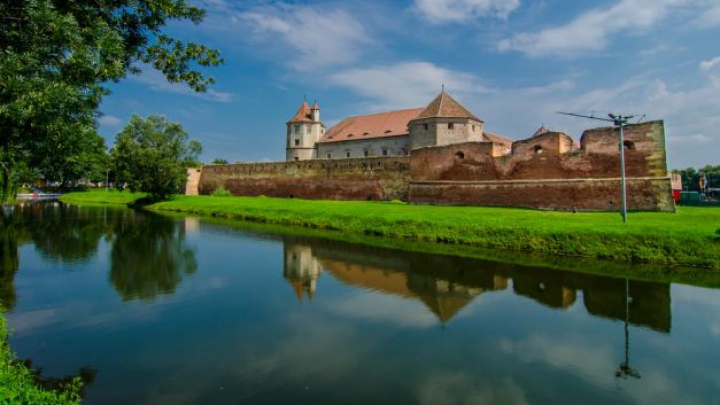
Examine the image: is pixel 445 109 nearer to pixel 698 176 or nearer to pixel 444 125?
pixel 444 125

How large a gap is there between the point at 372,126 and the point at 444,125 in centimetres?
1104

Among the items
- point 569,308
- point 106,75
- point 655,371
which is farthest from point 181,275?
point 655,371

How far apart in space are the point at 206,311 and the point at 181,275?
314 centimetres

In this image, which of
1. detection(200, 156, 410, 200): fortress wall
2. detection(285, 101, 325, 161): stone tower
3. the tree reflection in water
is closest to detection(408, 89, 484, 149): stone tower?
detection(200, 156, 410, 200): fortress wall

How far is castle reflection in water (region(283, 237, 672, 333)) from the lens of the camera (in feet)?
24.8

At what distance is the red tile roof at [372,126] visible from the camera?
39.1m

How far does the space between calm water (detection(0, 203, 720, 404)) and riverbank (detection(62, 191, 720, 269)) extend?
2215 mm

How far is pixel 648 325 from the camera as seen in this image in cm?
664

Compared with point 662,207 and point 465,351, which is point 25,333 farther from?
point 662,207

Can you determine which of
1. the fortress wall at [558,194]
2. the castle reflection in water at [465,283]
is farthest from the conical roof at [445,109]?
the castle reflection in water at [465,283]

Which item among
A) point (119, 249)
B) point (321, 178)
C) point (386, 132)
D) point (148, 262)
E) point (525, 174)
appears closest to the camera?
point (148, 262)

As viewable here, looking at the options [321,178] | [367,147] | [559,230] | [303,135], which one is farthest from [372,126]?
[559,230]

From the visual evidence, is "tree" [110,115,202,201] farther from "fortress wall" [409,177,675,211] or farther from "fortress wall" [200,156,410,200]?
"fortress wall" [409,177,675,211]

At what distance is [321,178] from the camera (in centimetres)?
3059
